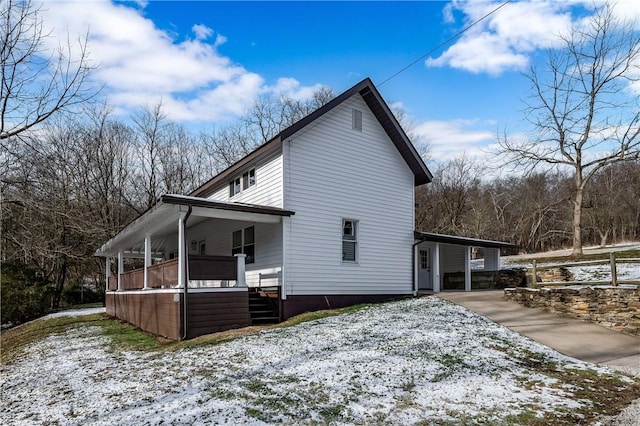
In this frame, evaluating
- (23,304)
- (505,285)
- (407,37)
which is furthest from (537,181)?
(23,304)

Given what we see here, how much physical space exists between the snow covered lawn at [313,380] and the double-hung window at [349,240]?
13.9 ft

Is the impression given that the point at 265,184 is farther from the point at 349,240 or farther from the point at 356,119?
the point at 356,119

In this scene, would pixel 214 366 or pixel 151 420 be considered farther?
pixel 214 366

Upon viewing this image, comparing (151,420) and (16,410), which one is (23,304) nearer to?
(16,410)

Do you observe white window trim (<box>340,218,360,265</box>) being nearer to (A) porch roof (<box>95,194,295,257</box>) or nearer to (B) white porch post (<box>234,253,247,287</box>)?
(A) porch roof (<box>95,194,295,257</box>)

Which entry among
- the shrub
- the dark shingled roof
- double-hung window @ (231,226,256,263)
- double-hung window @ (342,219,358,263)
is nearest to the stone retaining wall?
double-hung window @ (342,219,358,263)

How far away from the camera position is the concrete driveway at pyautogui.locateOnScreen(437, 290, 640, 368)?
8.79 metres

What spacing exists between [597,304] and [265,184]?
985cm

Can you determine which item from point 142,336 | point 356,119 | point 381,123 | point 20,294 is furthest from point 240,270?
point 20,294

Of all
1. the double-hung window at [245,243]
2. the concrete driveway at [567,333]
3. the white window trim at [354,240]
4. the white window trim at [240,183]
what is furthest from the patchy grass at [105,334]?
the concrete driveway at [567,333]

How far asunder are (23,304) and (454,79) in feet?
70.2

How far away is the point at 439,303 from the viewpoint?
14094mm

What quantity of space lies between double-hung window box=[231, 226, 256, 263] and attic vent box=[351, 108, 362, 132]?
4.84 metres

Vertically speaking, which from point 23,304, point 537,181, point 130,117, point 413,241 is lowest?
point 23,304
